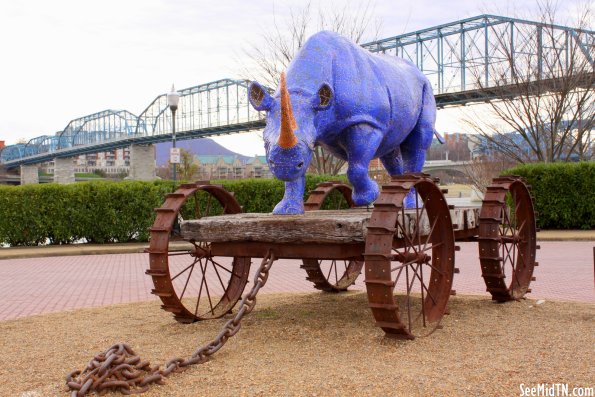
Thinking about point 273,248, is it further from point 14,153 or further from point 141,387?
point 14,153

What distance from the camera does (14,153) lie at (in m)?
128

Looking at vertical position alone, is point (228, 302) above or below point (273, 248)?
below

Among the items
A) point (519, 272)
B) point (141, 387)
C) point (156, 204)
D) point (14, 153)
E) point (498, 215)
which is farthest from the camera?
point (14, 153)

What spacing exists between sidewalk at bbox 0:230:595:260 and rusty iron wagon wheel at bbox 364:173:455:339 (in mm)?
11693

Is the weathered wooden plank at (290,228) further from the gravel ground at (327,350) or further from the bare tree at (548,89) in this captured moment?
the bare tree at (548,89)

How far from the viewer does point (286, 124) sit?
16.2 ft

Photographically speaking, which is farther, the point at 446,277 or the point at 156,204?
the point at 156,204

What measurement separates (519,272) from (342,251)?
340cm

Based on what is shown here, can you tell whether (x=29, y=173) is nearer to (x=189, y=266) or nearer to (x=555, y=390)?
(x=189, y=266)

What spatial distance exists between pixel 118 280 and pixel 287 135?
7.38m

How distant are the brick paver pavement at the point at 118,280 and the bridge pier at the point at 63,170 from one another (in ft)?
272

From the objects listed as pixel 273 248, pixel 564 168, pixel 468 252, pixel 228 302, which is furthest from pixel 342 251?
pixel 564 168

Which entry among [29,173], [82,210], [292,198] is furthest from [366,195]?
[29,173]

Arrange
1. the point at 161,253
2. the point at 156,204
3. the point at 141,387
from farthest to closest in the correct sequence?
the point at 156,204 < the point at 161,253 < the point at 141,387
